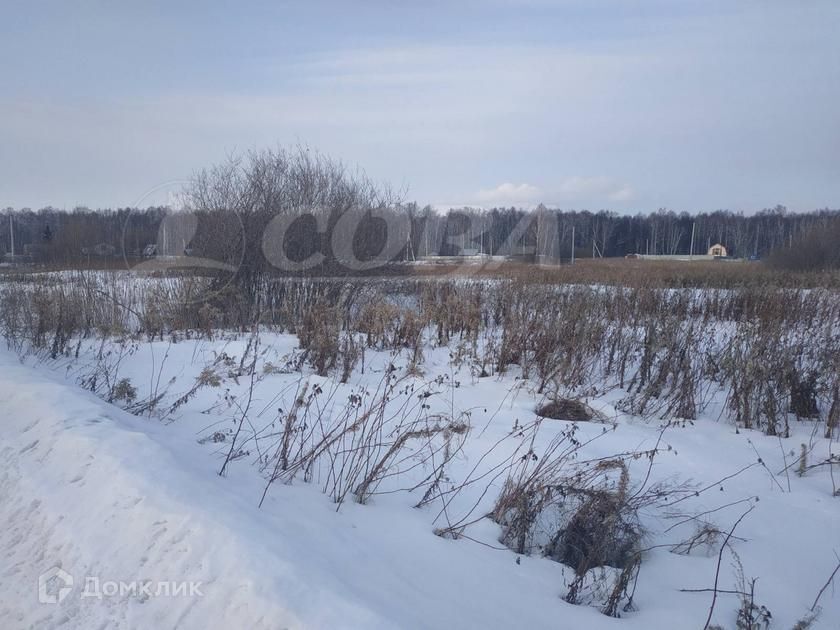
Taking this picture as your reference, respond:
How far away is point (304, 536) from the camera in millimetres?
2662

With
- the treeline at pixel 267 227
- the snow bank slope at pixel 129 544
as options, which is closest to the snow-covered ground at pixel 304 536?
the snow bank slope at pixel 129 544

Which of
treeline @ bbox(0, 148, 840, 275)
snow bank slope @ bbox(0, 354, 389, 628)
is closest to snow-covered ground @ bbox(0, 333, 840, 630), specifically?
snow bank slope @ bbox(0, 354, 389, 628)

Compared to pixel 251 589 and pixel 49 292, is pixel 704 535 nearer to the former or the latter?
pixel 251 589

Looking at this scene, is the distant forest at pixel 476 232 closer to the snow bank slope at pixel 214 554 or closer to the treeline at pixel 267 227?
the treeline at pixel 267 227

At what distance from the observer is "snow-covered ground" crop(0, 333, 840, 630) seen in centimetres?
224

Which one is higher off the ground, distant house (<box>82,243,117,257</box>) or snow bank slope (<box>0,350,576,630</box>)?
distant house (<box>82,243,117,257</box>)

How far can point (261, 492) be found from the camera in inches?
127

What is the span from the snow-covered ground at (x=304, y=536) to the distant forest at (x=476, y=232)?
8588mm

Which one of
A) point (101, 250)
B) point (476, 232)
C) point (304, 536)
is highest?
point (476, 232)

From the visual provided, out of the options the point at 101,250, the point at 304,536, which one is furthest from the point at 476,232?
the point at 304,536

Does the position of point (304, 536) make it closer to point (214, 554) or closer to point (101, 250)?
point (214, 554)

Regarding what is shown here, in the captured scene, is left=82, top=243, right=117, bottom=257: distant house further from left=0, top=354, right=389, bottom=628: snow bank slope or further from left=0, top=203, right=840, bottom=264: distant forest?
left=0, top=354, right=389, bottom=628: snow bank slope

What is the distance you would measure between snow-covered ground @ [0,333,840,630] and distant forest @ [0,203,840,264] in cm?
859

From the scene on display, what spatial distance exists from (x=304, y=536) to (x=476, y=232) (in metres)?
50.3
